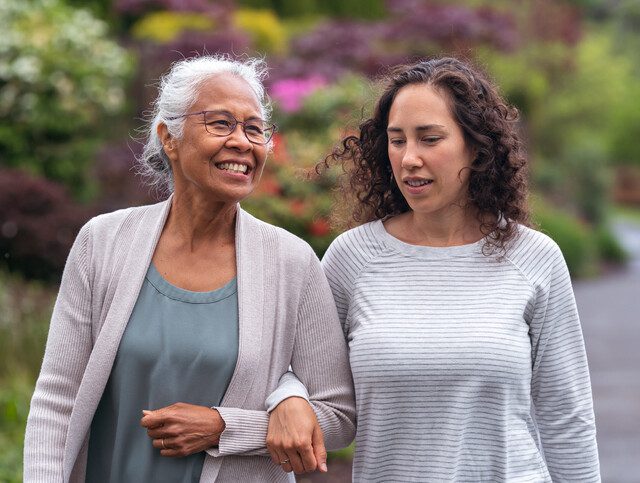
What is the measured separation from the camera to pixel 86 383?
10.3 ft

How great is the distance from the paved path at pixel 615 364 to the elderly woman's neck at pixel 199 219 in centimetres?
444

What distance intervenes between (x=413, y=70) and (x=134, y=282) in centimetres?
101

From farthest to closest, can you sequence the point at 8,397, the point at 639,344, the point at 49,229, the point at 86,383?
the point at 639,344, the point at 49,229, the point at 8,397, the point at 86,383

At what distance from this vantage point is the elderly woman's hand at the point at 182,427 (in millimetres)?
3051

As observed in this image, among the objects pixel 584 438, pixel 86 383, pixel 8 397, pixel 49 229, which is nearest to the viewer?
pixel 86 383

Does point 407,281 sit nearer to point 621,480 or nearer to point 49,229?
point 621,480

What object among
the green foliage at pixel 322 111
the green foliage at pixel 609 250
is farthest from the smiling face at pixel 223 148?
the green foliage at pixel 609 250

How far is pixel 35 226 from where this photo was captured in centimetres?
916

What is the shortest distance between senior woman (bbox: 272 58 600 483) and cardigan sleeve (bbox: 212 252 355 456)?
46 millimetres

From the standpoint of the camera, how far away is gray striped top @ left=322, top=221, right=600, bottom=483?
321 cm

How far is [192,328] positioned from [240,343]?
0.44 ft

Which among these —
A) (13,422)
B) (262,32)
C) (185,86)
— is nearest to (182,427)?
(185,86)

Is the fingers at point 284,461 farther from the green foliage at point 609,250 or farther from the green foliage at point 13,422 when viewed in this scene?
the green foliage at point 609,250

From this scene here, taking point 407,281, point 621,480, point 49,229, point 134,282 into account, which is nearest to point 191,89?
point 134,282
